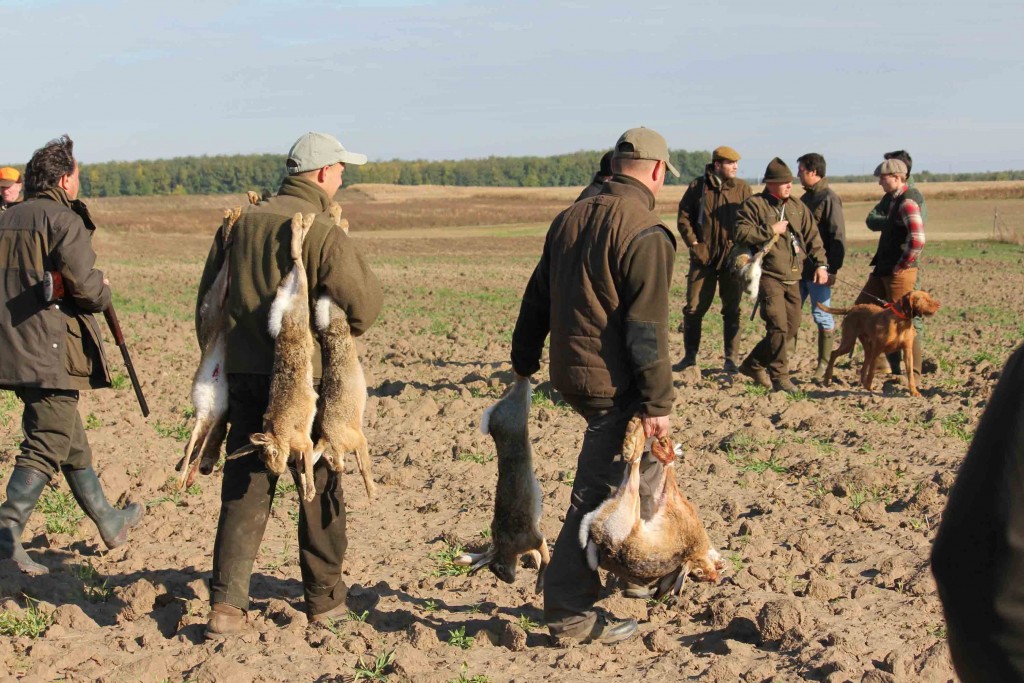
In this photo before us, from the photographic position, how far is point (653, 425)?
14.8ft

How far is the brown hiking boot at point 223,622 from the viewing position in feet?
16.2

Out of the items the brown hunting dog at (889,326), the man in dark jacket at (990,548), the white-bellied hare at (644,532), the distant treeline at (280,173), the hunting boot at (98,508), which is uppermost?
the distant treeline at (280,173)

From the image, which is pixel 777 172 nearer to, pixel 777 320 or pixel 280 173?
pixel 777 320

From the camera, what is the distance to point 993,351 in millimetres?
12047

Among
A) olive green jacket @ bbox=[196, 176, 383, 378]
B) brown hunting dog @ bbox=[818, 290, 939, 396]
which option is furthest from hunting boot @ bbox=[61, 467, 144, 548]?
brown hunting dog @ bbox=[818, 290, 939, 396]

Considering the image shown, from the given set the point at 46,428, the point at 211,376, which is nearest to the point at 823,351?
the point at 211,376

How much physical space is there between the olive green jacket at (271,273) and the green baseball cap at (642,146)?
4.08ft

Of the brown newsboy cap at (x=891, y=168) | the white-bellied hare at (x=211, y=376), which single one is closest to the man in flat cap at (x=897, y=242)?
the brown newsboy cap at (x=891, y=168)

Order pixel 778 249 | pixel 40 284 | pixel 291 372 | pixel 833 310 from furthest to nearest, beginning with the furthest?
pixel 833 310 → pixel 778 249 → pixel 40 284 → pixel 291 372

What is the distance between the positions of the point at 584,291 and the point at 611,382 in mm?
405

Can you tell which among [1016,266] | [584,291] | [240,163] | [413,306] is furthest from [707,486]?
[240,163]

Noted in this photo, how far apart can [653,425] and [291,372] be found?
62.7 inches

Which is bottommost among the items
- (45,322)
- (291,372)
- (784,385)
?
(784,385)

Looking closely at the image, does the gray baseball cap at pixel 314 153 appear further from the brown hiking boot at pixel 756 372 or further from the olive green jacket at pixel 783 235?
the brown hiking boot at pixel 756 372
